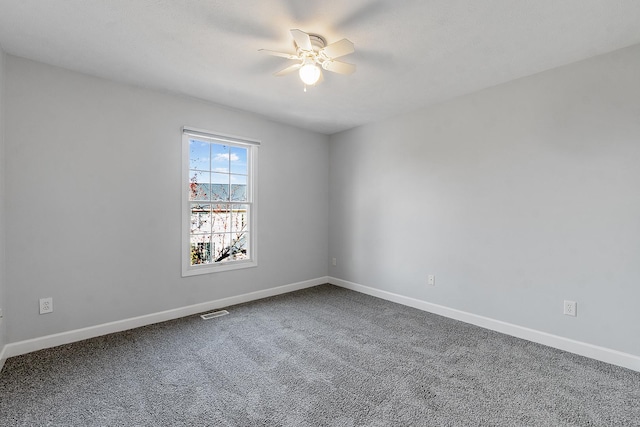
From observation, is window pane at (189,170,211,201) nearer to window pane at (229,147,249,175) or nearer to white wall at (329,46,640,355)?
window pane at (229,147,249,175)

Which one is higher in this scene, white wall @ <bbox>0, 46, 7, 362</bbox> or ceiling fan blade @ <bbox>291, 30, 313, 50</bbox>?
ceiling fan blade @ <bbox>291, 30, 313, 50</bbox>

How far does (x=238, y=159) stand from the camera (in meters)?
4.01

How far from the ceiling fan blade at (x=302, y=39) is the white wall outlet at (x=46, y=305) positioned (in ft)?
10.0

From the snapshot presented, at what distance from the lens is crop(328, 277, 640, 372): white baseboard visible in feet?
7.87

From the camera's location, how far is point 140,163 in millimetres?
3154

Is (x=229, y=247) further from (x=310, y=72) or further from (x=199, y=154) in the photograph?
(x=310, y=72)

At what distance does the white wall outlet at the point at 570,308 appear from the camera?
2.62 meters

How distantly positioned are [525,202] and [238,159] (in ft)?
11.0

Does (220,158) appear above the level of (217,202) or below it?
above

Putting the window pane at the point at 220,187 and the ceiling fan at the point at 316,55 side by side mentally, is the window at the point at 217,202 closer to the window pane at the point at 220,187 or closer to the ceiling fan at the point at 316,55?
the window pane at the point at 220,187

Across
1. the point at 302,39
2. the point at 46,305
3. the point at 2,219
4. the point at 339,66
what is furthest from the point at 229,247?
the point at 302,39

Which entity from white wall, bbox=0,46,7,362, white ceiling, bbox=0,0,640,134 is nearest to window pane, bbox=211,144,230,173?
white ceiling, bbox=0,0,640,134

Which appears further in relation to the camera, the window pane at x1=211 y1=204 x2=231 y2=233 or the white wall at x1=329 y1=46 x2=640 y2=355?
the window pane at x1=211 y1=204 x2=231 y2=233

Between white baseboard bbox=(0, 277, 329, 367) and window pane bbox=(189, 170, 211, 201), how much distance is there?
131 centimetres
